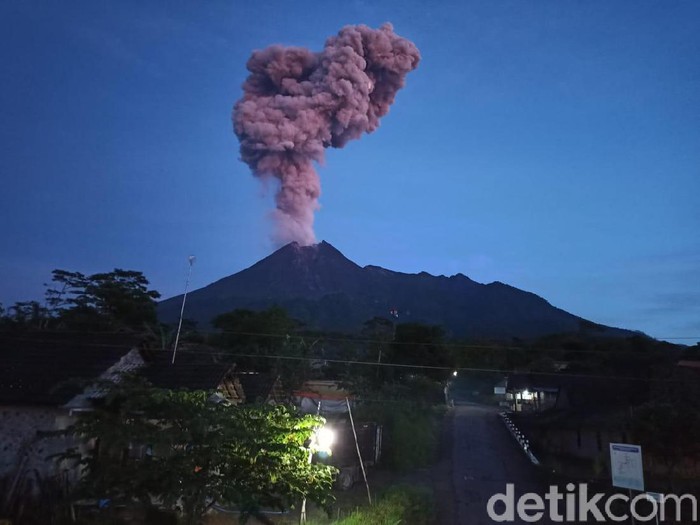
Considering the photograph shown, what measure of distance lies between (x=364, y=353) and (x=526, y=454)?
20984mm

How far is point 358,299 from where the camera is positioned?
128875 millimetres

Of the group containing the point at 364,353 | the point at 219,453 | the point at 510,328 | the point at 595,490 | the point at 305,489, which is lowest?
the point at 595,490

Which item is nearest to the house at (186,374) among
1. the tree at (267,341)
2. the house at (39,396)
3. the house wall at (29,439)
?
the house at (39,396)

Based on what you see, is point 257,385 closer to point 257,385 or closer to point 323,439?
point 257,385

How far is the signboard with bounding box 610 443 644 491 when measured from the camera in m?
9.31

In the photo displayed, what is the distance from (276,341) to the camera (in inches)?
1373

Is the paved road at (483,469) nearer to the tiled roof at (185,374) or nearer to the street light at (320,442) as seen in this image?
the street light at (320,442)

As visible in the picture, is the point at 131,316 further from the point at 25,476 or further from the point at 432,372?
the point at 25,476

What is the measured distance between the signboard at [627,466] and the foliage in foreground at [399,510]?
4.13m

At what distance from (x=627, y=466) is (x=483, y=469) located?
1003 cm

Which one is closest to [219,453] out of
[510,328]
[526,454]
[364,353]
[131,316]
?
[526,454]

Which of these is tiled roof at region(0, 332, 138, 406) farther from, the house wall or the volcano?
the volcano

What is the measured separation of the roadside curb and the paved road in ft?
0.77

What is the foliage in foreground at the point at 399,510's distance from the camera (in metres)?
9.89
